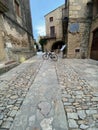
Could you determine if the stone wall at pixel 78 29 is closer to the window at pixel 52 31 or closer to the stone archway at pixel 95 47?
the stone archway at pixel 95 47

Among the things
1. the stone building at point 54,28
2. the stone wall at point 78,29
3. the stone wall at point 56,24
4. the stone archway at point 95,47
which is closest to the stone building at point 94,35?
the stone archway at point 95,47

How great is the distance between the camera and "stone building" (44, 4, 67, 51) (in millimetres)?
23503

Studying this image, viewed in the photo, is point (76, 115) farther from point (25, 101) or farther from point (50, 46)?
point (50, 46)

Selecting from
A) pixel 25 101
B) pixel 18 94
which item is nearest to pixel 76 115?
pixel 25 101

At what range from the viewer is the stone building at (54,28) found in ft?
77.1

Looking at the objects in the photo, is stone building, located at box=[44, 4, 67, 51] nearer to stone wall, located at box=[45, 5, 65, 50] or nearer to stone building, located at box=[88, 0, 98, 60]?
stone wall, located at box=[45, 5, 65, 50]

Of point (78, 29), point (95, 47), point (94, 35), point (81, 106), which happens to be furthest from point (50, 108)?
point (78, 29)

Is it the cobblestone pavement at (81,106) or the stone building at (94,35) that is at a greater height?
the stone building at (94,35)

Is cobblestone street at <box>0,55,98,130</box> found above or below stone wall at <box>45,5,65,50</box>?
below

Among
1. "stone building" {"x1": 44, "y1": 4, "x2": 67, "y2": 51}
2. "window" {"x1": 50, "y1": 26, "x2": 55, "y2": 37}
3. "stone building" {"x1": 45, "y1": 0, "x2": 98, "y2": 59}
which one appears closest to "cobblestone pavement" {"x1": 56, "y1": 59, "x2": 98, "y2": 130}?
"stone building" {"x1": 45, "y1": 0, "x2": 98, "y2": 59}

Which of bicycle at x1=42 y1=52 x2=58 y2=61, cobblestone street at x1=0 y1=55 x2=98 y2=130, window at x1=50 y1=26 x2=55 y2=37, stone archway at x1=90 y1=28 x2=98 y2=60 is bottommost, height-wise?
cobblestone street at x1=0 y1=55 x2=98 y2=130

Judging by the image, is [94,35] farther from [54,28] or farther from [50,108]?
[54,28]

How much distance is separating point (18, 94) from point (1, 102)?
0.50m

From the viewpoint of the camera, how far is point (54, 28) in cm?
2427
